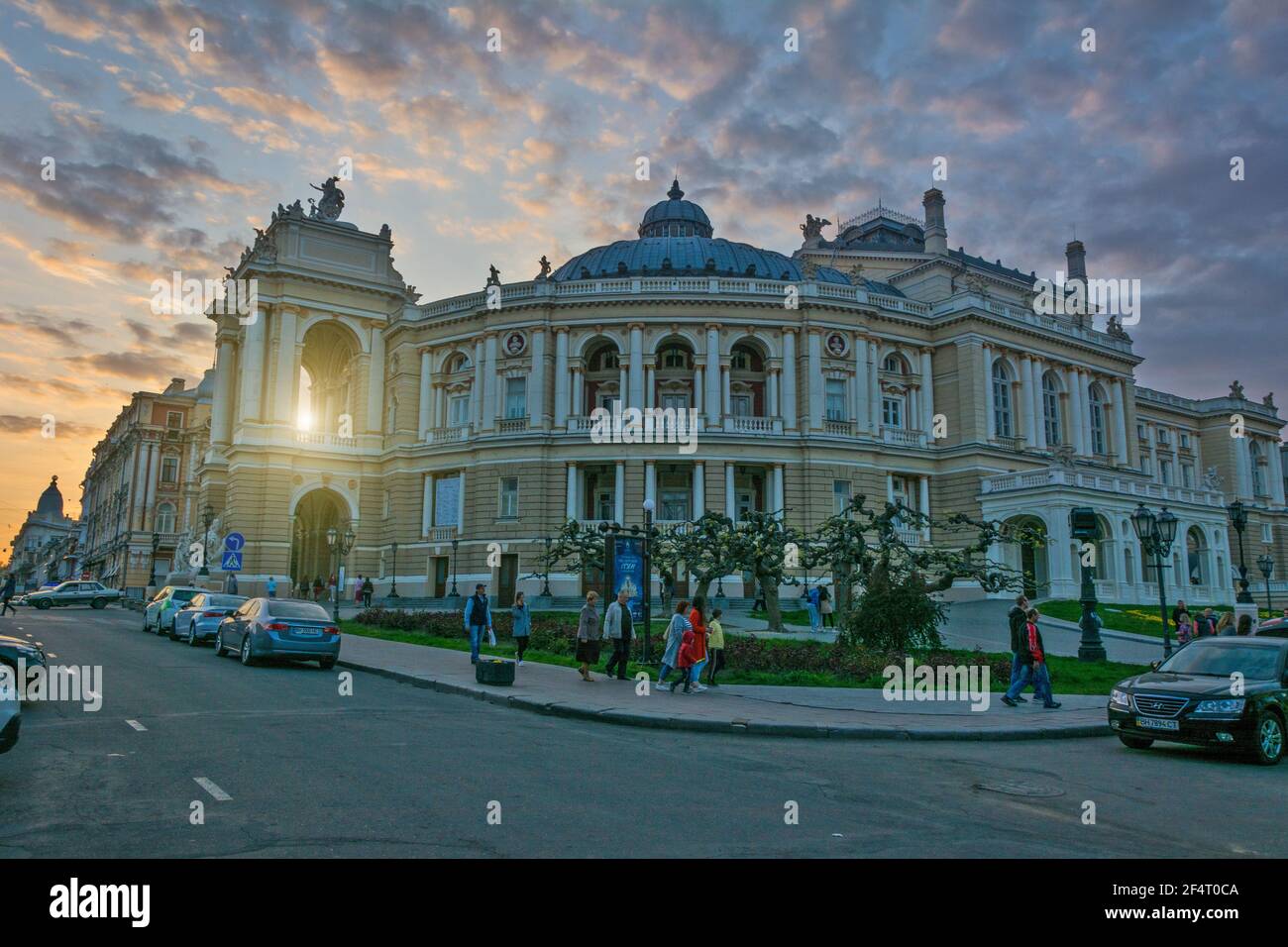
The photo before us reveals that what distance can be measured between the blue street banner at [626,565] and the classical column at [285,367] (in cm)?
3790

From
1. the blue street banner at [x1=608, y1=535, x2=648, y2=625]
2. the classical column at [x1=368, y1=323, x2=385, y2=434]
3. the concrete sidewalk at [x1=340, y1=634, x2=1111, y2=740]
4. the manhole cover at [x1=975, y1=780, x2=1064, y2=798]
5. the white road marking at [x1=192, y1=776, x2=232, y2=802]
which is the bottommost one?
the manhole cover at [x1=975, y1=780, x2=1064, y2=798]

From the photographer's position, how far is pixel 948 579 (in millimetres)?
24281

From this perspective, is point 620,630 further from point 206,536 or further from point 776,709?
point 206,536

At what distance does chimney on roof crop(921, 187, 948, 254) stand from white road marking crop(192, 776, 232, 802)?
64286 mm

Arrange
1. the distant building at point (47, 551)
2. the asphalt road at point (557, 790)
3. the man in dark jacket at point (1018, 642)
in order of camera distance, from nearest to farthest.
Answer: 1. the asphalt road at point (557, 790)
2. the man in dark jacket at point (1018, 642)
3. the distant building at point (47, 551)

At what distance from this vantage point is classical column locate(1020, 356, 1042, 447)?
5572 cm

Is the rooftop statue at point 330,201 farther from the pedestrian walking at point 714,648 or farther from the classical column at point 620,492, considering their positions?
the pedestrian walking at point 714,648

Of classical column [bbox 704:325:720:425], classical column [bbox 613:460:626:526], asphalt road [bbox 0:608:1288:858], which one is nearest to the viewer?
asphalt road [bbox 0:608:1288:858]

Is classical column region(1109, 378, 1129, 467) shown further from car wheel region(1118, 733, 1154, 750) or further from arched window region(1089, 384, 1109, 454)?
car wheel region(1118, 733, 1154, 750)

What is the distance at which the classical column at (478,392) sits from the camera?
53.3 m

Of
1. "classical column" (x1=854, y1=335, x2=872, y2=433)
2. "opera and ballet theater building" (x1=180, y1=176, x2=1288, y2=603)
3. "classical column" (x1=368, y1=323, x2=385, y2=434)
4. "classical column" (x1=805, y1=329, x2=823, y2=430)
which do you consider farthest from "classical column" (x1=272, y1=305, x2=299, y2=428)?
"classical column" (x1=854, y1=335, x2=872, y2=433)

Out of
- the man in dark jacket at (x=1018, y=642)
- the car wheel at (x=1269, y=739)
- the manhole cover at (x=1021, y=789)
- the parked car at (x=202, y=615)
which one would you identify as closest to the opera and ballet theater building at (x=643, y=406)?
the parked car at (x=202, y=615)
